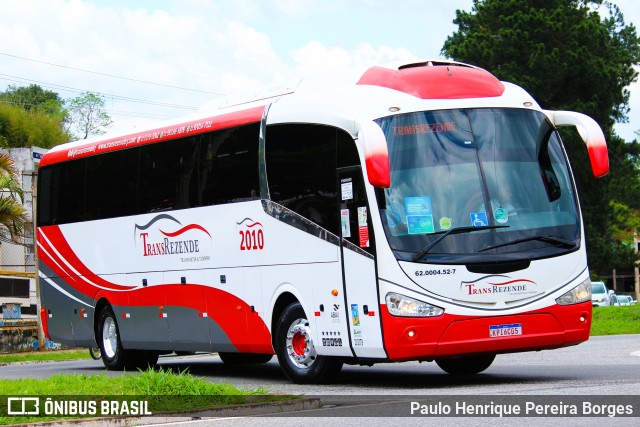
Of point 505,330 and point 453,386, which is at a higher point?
point 505,330

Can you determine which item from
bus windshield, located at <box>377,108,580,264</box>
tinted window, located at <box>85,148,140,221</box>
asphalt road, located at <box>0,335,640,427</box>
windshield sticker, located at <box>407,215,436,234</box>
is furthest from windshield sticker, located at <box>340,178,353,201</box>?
tinted window, located at <box>85,148,140,221</box>

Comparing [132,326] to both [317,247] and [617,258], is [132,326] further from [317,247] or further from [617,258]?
[617,258]

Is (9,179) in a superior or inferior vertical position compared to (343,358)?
superior

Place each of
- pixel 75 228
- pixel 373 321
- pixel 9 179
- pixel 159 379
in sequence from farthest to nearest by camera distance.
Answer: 1. pixel 9 179
2. pixel 75 228
3. pixel 373 321
4. pixel 159 379

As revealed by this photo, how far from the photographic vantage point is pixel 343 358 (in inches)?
612

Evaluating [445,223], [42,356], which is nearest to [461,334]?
[445,223]

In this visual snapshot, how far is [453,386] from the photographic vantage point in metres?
14.8

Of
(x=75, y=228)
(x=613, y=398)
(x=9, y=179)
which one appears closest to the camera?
(x=613, y=398)

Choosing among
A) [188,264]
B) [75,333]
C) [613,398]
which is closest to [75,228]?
[75,333]

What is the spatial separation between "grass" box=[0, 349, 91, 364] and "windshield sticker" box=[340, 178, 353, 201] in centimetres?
1542

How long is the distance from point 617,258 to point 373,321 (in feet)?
148

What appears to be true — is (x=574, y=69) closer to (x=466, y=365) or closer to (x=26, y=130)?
(x=466, y=365)

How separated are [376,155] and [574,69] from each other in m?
42.6

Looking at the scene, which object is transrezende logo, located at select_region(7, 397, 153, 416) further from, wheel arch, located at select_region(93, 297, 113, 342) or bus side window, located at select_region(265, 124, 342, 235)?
wheel arch, located at select_region(93, 297, 113, 342)
